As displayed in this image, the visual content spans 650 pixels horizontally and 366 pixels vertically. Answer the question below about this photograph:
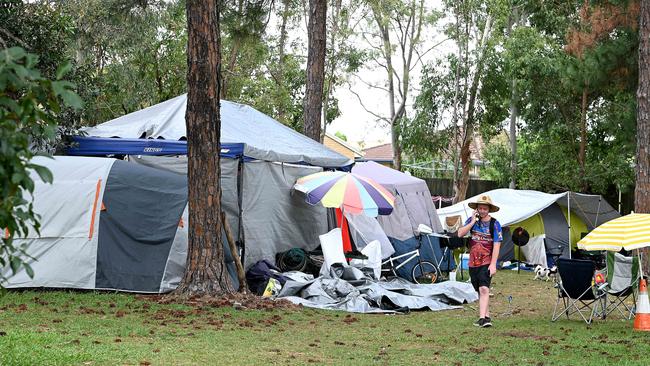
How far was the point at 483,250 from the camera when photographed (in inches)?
381

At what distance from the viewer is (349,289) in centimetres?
1150

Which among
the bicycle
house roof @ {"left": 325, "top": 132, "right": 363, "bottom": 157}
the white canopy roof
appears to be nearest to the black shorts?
the white canopy roof

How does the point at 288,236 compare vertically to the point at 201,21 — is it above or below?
below

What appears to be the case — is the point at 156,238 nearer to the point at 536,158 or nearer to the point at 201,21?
the point at 201,21

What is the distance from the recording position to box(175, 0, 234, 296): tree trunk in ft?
34.3

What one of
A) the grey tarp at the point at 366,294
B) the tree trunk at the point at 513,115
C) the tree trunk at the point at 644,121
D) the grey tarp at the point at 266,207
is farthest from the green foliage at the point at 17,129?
the tree trunk at the point at 513,115

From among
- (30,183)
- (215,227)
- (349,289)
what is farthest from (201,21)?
(30,183)

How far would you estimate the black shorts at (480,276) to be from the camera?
956 cm

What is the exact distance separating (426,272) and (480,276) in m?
4.95

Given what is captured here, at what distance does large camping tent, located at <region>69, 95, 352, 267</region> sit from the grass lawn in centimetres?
246

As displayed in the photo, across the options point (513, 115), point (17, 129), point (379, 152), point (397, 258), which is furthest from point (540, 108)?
point (379, 152)

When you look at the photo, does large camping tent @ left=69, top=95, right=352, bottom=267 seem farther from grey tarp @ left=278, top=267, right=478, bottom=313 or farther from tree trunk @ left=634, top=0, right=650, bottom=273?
tree trunk @ left=634, top=0, right=650, bottom=273

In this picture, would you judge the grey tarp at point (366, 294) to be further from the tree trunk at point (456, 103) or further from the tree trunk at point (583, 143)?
the tree trunk at point (456, 103)

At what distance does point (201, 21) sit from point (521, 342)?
512 cm
